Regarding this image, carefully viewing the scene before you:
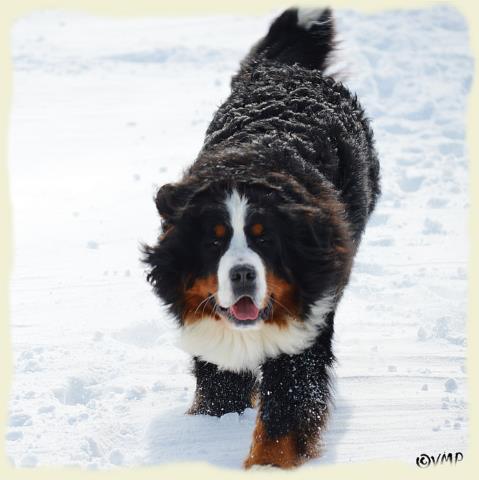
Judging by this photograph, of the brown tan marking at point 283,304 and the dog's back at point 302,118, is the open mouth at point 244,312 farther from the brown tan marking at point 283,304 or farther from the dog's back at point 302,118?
the dog's back at point 302,118

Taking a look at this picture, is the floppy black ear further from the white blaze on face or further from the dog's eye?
the dog's eye

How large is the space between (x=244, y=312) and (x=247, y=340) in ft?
0.97

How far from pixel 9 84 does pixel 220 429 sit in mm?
3095

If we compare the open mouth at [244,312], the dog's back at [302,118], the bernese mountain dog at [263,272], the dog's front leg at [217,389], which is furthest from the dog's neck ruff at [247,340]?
the dog's back at [302,118]

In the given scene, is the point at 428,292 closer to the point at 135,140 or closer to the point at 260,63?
the point at 260,63

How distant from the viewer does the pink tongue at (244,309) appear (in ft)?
13.3

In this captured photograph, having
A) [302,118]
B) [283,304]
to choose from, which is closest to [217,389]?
[283,304]

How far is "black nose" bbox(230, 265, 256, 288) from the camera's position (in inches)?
152

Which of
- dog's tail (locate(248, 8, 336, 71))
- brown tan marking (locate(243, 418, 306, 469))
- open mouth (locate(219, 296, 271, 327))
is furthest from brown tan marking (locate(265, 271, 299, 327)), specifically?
dog's tail (locate(248, 8, 336, 71))

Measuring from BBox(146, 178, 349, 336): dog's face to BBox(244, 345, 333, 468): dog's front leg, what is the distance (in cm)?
25

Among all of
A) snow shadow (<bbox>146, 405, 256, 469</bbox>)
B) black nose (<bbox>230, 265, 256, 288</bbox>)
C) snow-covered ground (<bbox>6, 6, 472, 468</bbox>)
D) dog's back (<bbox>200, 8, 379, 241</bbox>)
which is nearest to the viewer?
black nose (<bbox>230, 265, 256, 288</bbox>)

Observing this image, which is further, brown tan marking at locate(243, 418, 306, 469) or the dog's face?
brown tan marking at locate(243, 418, 306, 469)

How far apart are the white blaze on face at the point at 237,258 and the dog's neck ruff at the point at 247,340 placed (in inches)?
10.8

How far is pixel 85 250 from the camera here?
712 centimetres
